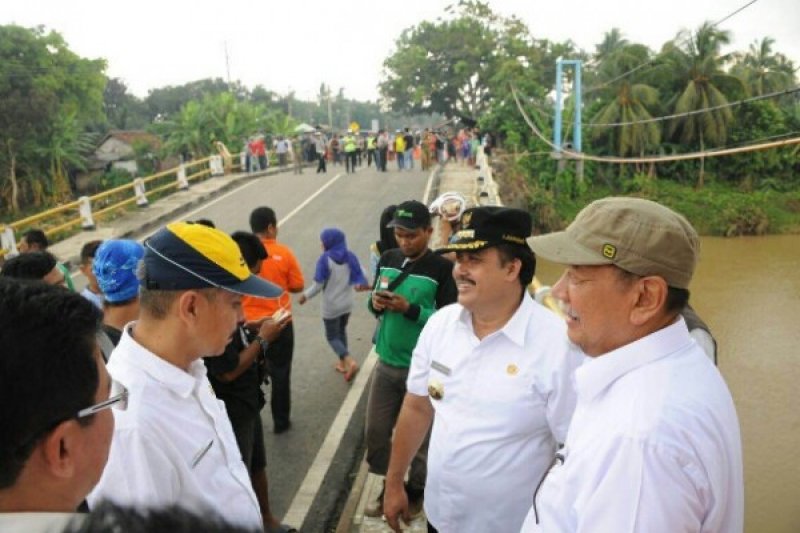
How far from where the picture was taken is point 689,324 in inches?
104

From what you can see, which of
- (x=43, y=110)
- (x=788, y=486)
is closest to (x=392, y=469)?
(x=788, y=486)

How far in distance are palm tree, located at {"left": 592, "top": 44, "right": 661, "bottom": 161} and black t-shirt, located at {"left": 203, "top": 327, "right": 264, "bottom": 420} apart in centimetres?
2432

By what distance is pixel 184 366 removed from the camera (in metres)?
1.94

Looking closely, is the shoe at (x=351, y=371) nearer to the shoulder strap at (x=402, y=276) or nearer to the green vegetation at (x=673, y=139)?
the shoulder strap at (x=402, y=276)

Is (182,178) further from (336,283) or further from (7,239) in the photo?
(336,283)

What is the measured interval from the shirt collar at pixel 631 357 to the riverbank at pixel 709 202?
2038 cm

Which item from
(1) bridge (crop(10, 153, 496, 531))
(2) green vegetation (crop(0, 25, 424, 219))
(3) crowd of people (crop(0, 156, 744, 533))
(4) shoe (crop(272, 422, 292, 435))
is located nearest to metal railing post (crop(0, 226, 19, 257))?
(1) bridge (crop(10, 153, 496, 531))

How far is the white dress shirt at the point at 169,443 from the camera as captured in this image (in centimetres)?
164


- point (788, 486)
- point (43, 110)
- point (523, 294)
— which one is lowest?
point (788, 486)

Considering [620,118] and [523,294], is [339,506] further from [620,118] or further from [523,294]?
[620,118]

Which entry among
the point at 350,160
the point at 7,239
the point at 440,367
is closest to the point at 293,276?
the point at 440,367

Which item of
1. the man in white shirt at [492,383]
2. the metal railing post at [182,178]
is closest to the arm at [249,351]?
the man in white shirt at [492,383]

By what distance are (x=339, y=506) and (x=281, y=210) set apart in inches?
467

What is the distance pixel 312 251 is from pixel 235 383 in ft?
26.9
